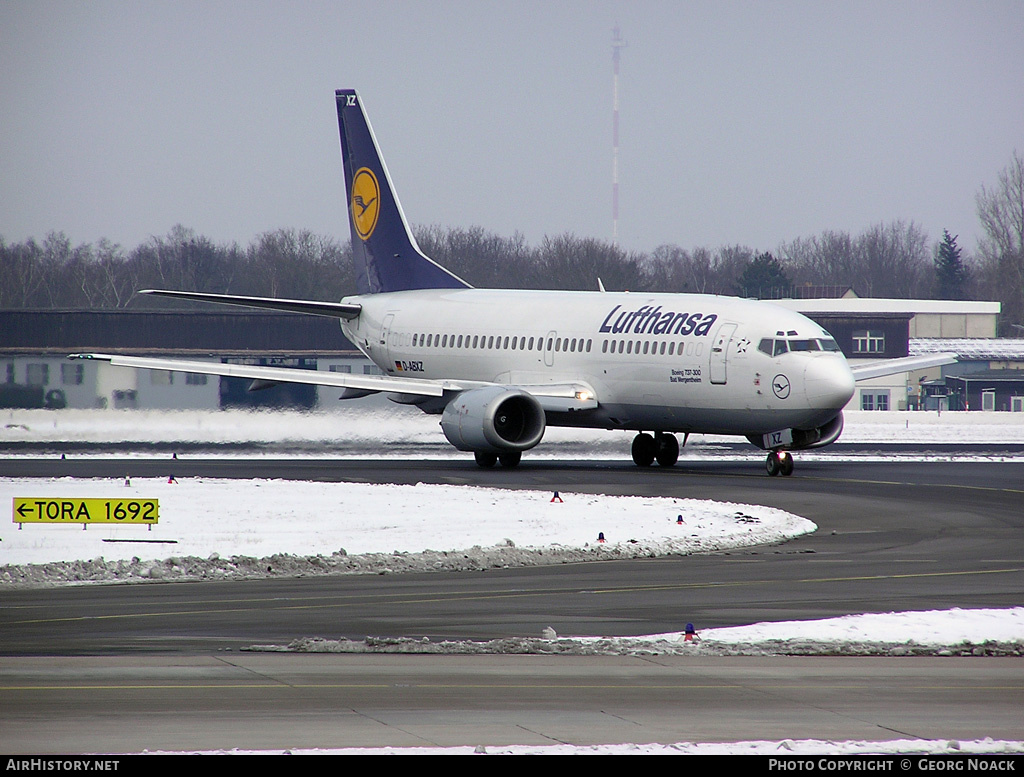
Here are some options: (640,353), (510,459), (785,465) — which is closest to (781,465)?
(785,465)

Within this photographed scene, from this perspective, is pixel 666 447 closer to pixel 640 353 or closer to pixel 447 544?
pixel 640 353

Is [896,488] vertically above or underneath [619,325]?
underneath

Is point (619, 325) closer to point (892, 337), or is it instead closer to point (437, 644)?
point (437, 644)

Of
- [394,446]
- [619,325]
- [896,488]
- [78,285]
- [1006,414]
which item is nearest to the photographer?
[896,488]

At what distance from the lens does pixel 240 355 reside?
78.5 m

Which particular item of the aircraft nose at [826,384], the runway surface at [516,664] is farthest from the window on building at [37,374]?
the runway surface at [516,664]

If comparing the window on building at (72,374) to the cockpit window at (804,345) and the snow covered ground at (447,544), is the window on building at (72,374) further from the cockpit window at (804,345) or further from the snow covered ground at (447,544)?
the cockpit window at (804,345)

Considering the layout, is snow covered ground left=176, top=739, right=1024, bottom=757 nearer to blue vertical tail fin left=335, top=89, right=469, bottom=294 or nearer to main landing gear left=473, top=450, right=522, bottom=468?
main landing gear left=473, top=450, right=522, bottom=468

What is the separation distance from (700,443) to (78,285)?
79.3 meters

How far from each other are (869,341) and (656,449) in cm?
6231

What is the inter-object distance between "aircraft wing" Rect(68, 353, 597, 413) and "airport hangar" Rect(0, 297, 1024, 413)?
136 inches

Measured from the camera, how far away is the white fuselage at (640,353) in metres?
35.9

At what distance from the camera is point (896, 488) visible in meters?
33.9

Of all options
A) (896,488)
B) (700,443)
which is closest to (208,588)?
(896,488)
